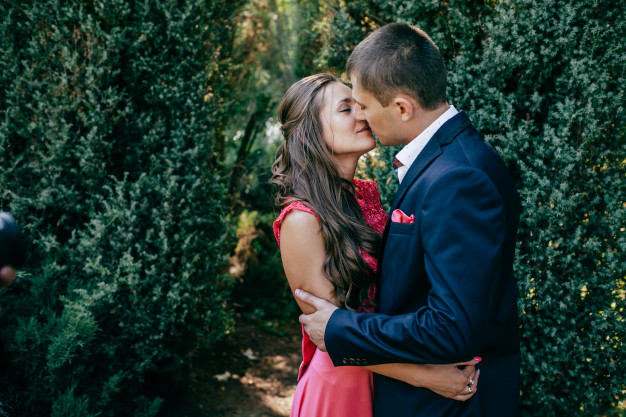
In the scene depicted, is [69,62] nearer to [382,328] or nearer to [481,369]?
[382,328]

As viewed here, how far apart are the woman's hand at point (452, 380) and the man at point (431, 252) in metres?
0.05

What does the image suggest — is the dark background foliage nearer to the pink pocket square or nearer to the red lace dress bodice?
the red lace dress bodice

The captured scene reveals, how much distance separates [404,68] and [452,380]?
4.09 feet

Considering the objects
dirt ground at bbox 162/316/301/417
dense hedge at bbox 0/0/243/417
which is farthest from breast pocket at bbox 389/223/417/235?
dirt ground at bbox 162/316/301/417

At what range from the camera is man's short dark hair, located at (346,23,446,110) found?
176 centimetres

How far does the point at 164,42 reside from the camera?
3.83 m

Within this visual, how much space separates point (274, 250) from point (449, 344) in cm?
599

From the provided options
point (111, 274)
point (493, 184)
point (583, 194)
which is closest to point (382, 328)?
point (493, 184)

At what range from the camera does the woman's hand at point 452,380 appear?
1.68 metres

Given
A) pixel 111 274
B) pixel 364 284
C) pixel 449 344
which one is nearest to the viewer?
pixel 449 344

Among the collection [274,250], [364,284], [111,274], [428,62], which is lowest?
[274,250]

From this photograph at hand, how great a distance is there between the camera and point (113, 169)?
3.93 m

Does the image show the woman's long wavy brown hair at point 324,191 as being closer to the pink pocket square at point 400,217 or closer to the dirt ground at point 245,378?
the pink pocket square at point 400,217

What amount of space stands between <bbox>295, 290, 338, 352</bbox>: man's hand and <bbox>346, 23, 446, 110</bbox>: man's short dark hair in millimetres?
940
